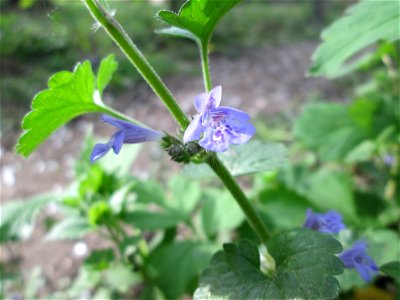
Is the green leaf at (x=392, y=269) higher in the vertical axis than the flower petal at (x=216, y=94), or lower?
lower

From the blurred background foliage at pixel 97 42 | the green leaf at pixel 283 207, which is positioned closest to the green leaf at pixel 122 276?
the green leaf at pixel 283 207

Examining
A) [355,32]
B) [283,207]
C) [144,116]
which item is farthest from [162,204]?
[144,116]

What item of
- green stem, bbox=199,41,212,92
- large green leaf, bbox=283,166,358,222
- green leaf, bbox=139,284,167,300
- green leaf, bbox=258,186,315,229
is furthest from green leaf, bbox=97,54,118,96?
large green leaf, bbox=283,166,358,222

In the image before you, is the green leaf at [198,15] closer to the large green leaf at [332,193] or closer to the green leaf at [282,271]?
the green leaf at [282,271]

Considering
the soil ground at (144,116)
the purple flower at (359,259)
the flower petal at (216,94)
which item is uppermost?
the flower petal at (216,94)

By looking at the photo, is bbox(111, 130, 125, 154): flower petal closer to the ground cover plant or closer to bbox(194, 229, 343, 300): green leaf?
the ground cover plant

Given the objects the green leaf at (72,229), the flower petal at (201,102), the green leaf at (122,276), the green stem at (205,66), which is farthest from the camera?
the green leaf at (122,276)
